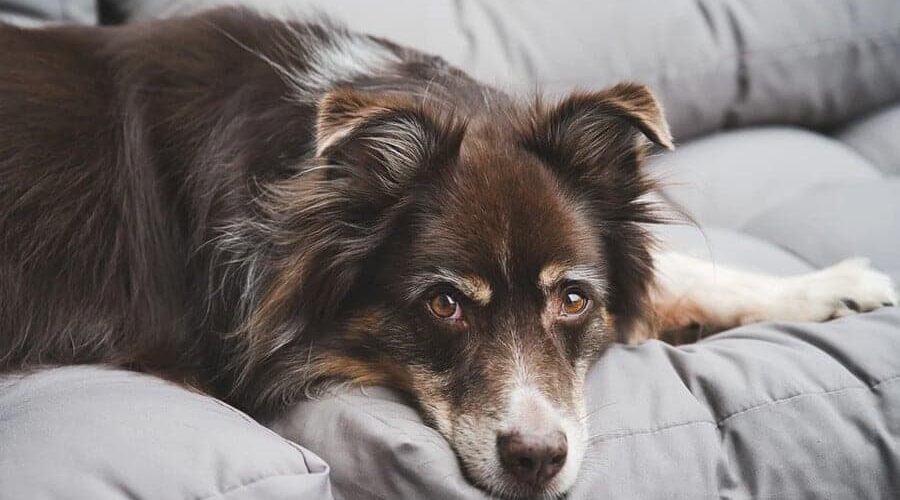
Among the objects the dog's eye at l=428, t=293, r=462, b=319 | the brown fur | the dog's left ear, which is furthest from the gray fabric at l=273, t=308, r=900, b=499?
the dog's left ear

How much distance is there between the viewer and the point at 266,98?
241 cm

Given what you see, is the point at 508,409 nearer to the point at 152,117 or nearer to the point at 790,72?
the point at 152,117

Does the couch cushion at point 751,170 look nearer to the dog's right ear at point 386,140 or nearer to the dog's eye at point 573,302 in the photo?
the dog's eye at point 573,302

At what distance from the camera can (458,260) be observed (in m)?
2.06

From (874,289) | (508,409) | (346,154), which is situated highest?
(346,154)

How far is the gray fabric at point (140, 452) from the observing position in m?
1.57

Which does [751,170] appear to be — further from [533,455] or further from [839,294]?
[533,455]

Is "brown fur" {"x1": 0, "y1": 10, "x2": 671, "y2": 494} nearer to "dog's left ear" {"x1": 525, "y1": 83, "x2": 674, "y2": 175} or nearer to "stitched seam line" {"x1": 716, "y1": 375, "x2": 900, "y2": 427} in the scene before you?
"dog's left ear" {"x1": 525, "y1": 83, "x2": 674, "y2": 175}

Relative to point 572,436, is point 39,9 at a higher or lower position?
higher

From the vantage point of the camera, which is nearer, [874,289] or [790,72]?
[874,289]

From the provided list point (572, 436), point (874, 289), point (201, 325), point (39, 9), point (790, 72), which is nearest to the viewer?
point (572, 436)

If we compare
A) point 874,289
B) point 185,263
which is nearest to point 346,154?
point 185,263

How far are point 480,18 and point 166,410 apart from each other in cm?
222

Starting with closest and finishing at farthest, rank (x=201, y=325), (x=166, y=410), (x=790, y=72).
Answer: (x=166, y=410) < (x=201, y=325) < (x=790, y=72)
